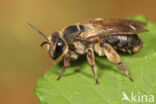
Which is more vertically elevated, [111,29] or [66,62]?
[111,29]

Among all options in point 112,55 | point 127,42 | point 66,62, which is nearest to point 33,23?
point 66,62

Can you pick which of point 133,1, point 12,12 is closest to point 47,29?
point 12,12

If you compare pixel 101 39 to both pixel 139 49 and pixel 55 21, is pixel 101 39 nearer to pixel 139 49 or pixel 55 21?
pixel 139 49

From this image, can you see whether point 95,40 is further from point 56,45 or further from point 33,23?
point 33,23

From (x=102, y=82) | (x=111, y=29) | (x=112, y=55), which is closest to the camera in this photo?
(x=102, y=82)

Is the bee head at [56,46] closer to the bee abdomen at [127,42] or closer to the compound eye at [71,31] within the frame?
the compound eye at [71,31]

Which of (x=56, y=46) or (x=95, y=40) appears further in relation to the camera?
(x=95, y=40)

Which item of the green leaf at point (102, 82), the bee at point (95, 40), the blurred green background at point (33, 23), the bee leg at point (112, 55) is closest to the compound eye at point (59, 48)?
the bee at point (95, 40)

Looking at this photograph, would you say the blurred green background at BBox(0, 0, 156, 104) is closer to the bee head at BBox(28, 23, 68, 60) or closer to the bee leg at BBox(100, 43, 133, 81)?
the bee head at BBox(28, 23, 68, 60)

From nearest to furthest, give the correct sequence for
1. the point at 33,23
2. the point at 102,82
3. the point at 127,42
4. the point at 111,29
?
the point at 102,82 < the point at 111,29 < the point at 127,42 < the point at 33,23
